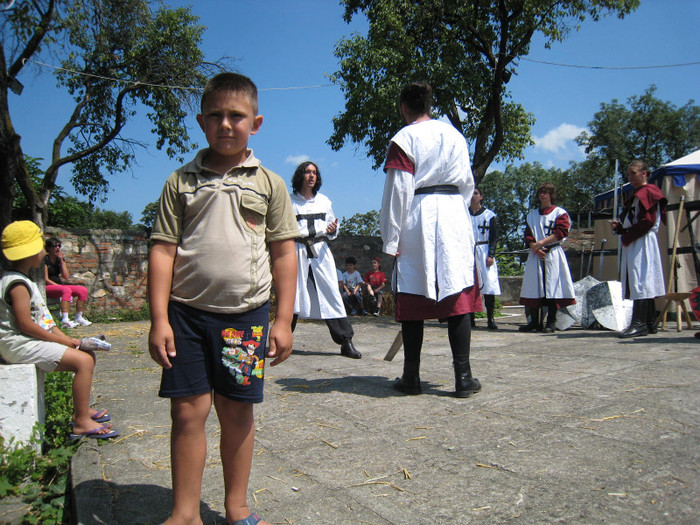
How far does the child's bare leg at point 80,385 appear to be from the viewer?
3086 millimetres

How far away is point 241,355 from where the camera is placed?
192 centimetres

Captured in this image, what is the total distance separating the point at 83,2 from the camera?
40.7 ft

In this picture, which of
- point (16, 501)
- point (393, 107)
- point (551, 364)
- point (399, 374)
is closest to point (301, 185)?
point (399, 374)

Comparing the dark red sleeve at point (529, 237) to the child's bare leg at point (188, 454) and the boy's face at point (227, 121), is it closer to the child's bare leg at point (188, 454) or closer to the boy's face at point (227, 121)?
the boy's face at point (227, 121)

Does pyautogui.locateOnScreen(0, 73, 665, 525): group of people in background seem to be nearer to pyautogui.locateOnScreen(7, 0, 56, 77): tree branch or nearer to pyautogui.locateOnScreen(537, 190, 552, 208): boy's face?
pyautogui.locateOnScreen(537, 190, 552, 208): boy's face

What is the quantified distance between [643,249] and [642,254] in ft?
0.23

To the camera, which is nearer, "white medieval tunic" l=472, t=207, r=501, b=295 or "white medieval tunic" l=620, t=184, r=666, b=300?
"white medieval tunic" l=620, t=184, r=666, b=300

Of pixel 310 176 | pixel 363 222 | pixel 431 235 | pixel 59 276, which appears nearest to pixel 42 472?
pixel 431 235

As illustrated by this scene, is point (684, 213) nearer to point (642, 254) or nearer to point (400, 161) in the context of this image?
point (642, 254)

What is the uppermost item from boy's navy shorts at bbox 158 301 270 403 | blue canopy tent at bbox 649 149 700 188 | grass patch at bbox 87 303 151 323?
blue canopy tent at bbox 649 149 700 188

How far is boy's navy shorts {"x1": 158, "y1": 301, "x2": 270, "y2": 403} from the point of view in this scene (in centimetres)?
187

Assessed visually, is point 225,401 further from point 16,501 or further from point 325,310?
point 325,310

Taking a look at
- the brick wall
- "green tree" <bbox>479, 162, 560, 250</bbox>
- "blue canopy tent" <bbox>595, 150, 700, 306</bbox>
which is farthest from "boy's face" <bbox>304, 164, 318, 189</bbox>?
"green tree" <bbox>479, 162, 560, 250</bbox>

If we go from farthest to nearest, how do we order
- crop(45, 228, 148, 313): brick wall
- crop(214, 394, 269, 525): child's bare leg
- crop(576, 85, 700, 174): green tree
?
crop(576, 85, 700, 174): green tree
crop(45, 228, 148, 313): brick wall
crop(214, 394, 269, 525): child's bare leg
